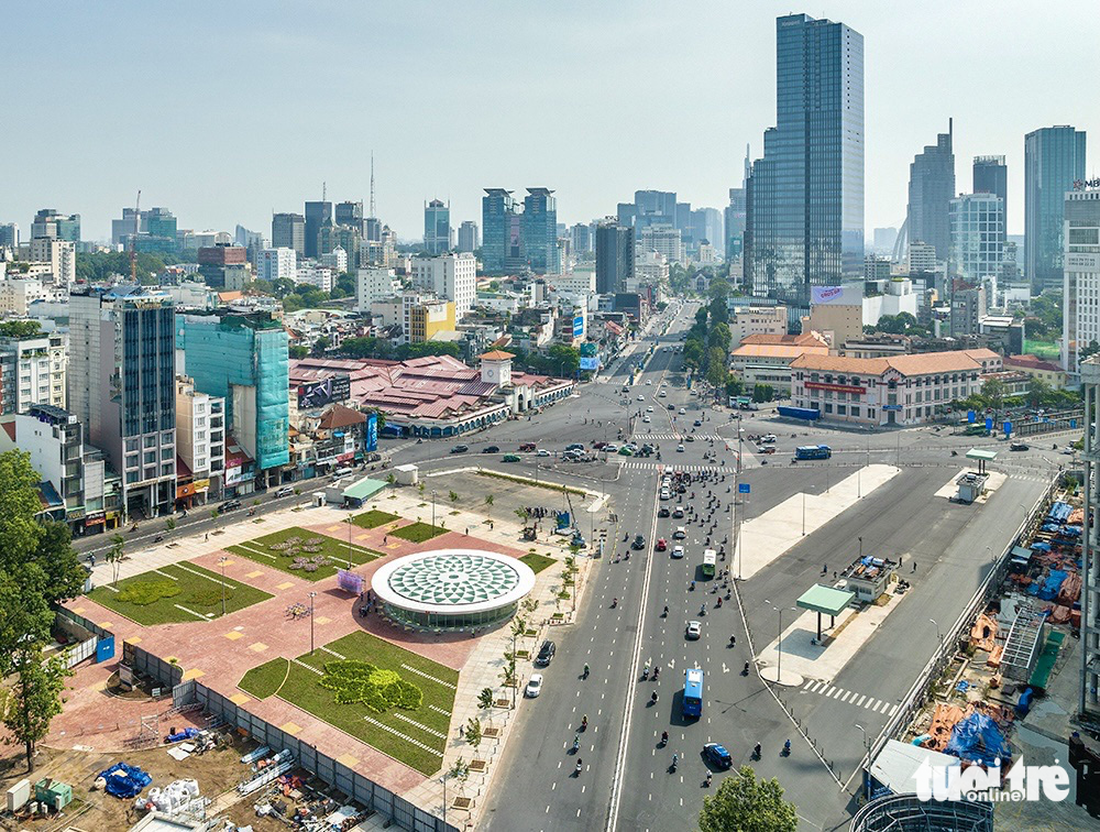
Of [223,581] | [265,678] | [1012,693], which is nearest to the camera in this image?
[1012,693]

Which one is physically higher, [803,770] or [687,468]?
[687,468]

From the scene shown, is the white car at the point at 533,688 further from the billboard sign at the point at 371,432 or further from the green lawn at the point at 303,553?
the billboard sign at the point at 371,432

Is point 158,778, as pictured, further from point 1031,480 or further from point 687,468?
point 1031,480

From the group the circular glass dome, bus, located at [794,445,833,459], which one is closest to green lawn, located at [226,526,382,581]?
the circular glass dome

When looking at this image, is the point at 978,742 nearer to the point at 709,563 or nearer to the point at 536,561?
the point at 709,563

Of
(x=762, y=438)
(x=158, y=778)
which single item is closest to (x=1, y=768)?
(x=158, y=778)

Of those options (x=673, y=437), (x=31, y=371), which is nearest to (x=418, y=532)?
(x=673, y=437)
